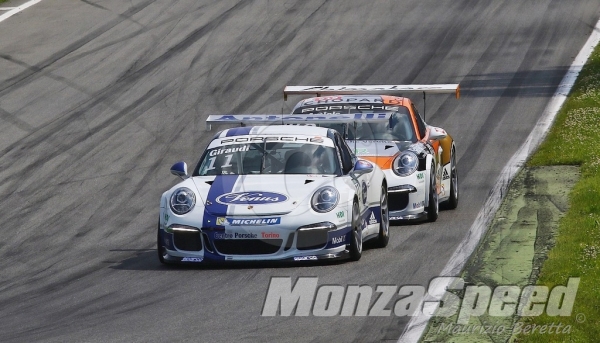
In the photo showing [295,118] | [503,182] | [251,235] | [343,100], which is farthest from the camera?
[503,182]

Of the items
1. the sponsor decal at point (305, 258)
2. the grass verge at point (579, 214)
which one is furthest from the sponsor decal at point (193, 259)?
the grass verge at point (579, 214)

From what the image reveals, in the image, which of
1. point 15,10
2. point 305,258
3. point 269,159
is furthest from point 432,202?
point 15,10

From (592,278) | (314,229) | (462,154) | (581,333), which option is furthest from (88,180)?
(581,333)

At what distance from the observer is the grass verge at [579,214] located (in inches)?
324

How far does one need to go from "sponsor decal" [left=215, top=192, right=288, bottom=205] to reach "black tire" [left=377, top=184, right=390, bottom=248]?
1485 mm

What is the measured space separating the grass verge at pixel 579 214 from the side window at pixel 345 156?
222cm

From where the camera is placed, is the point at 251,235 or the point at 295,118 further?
the point at 295,118

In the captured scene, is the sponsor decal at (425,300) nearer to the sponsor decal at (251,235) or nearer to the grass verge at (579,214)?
the grass verge at (579,214)

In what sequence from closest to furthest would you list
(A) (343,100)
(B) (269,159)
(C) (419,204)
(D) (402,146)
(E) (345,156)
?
(B) (269,159)
(E) (345,156)
(C) (419,204)
(D) (402,146)
(A) (343,100)

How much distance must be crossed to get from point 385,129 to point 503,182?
2710 mm

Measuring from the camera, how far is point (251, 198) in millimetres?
11555

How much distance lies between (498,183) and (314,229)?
618cm

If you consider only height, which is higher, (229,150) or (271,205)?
(229,150)

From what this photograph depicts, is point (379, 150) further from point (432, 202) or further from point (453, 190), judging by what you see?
point (453, 190)
